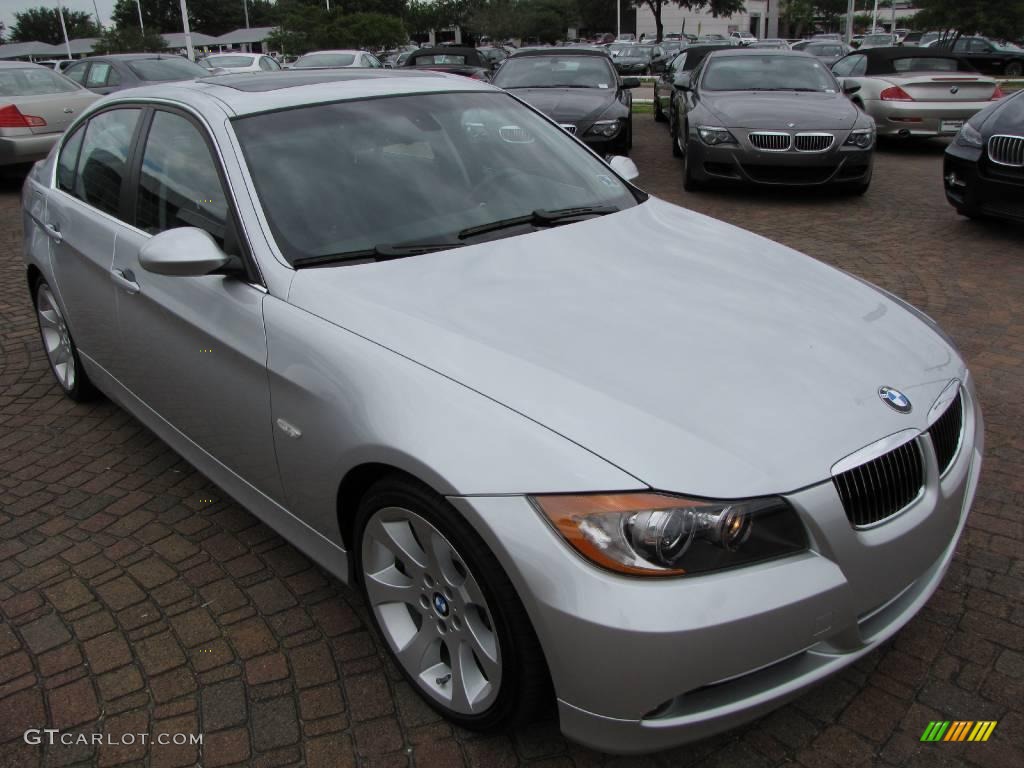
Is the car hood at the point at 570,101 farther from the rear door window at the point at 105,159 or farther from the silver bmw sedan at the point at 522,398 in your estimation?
the silver bmw sedan at the point at 522,398

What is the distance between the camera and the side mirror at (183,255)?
2623 millimetres

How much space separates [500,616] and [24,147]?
1130cm

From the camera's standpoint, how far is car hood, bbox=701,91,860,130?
8.62 meters

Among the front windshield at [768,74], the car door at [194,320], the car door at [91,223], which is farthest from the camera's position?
Answer: the front windshield at [768,74]

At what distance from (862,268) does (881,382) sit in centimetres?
468

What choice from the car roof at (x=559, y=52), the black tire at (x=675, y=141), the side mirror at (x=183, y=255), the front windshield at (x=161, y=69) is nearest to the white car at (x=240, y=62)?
the front windshield at (x=161, y=69)

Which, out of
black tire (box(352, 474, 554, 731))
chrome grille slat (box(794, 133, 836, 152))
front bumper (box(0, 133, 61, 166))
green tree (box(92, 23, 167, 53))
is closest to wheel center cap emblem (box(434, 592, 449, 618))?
black tire (box(352, 474, 554, 731))

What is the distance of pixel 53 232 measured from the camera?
403 cm

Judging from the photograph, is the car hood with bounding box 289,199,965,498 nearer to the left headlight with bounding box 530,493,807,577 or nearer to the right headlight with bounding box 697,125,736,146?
Answer: the left headlight with bounding box 530,493,807,577

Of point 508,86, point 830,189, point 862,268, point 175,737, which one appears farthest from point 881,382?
point 508,86

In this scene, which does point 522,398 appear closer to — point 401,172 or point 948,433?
point 948,433

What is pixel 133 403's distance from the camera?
3.69m

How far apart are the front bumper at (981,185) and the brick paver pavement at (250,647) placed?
10.7ft

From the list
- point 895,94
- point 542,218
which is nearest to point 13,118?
point 542,218
